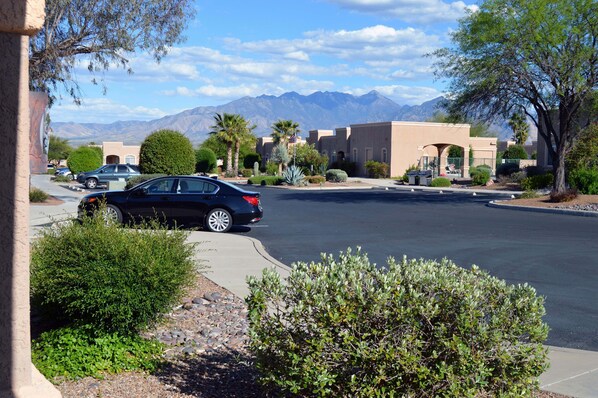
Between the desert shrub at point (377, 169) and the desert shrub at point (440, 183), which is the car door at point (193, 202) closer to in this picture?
the desert shrub at point (440, 183)

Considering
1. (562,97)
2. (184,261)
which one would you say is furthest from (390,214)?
(184,261)

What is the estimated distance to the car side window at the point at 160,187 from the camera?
1845cm

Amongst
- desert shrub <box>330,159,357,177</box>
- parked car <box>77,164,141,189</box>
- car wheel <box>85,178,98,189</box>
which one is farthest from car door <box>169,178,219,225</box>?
desert shrub <box>330,159,357,177</box>

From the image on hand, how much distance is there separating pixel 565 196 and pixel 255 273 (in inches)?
874

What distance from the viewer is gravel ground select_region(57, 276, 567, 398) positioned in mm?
5680

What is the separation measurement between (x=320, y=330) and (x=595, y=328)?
5.36 metres

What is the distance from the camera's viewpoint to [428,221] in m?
23.8

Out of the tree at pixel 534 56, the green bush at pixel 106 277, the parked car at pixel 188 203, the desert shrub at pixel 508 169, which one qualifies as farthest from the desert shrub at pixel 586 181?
the green bush at pixel 106 277

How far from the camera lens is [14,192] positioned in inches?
159

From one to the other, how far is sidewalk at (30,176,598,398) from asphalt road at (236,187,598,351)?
570mm

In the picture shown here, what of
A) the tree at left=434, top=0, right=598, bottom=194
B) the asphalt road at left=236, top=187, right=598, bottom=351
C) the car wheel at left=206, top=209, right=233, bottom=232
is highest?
the tree at left=434, top=0, right=598, bottom=194

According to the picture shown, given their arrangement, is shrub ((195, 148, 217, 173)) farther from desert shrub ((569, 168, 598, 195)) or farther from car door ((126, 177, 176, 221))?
car door ((126, 177, 176, 221))

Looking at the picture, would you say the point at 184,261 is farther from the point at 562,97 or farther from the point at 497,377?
the point at 562,97

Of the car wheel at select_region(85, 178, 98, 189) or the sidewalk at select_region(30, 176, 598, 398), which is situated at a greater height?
the car wheel at select_region(85, 178, 98, 189)
